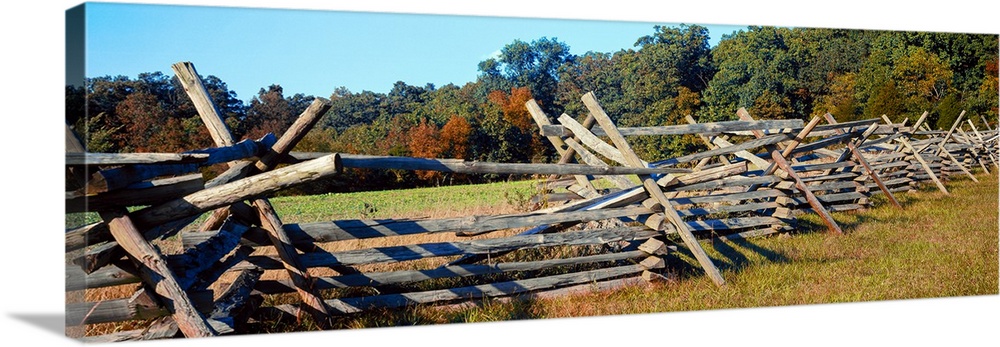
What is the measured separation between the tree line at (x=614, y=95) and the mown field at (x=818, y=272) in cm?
162

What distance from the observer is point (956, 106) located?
10.4 meters

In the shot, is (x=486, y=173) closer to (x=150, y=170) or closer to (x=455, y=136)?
(x=150, y=170)

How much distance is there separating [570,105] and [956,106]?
9.09 m

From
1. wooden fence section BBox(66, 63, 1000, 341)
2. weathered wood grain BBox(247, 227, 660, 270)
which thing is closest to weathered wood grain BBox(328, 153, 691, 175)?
wooden fence section BBox(66, 63, 1000, 341)

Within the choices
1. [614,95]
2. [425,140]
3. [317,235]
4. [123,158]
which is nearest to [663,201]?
[317,235]

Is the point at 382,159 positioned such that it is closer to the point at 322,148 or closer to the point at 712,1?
the point at 712,1

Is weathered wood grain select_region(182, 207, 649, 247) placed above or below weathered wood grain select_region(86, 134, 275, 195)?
below

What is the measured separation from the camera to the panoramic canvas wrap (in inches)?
152

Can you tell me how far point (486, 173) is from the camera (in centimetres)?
633

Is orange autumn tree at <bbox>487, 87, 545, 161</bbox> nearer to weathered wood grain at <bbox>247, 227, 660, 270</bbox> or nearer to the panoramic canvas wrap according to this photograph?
the panoramic canvas wrap

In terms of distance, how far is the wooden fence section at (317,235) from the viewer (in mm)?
3467

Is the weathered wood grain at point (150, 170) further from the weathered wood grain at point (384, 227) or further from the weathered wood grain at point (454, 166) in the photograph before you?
the weathered wood grain at point (454, 166)

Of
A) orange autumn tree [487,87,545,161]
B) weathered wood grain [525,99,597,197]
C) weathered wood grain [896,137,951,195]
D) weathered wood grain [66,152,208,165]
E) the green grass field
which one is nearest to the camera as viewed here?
weathered wood grain [66,152,208,165]

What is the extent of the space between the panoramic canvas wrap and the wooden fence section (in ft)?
0.05
